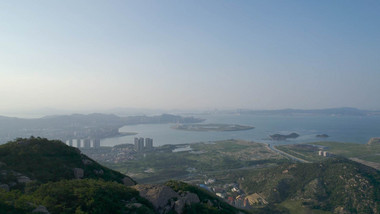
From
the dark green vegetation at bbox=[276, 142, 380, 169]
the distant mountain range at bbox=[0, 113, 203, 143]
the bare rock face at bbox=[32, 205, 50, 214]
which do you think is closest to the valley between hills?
the bare rock face at bbox=[32, 205, 50, 214]

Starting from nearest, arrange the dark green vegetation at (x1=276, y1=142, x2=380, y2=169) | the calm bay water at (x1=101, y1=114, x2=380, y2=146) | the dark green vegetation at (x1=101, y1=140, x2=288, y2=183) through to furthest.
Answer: the dark green vegetation at (x1=101, y1=140, x2=288, y2=183)
the dark green vegetation at (x1=276, y1=142, x2=380, y2=169)
the calm bay water at (x1=101, y1=114, x2=380, y2=146)

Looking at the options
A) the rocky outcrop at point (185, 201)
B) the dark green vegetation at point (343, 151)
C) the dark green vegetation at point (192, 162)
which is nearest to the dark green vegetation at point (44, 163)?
the rocky outcrop at point (185, 201)

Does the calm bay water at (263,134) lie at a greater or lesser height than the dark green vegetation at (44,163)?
lesser

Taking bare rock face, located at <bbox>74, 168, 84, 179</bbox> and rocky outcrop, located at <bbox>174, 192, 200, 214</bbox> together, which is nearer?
rocky outcrop, located at <bbox>174, 192, 200, 214</bbox>

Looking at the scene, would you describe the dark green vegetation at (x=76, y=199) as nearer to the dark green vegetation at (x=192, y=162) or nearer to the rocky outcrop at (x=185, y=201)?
the rocky outcrop at (x=185, y=201)

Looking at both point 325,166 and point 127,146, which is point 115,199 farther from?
point 127,146

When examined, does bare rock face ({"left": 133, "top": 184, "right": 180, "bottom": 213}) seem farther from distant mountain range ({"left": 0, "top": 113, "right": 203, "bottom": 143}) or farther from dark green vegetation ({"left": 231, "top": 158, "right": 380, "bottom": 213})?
distant mountain range ({"left": 0, "top": 113, "right": 203, "bottom": 143})

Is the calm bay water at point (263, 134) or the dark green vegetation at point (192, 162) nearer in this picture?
the dark green vegetation at point (192, 162)
